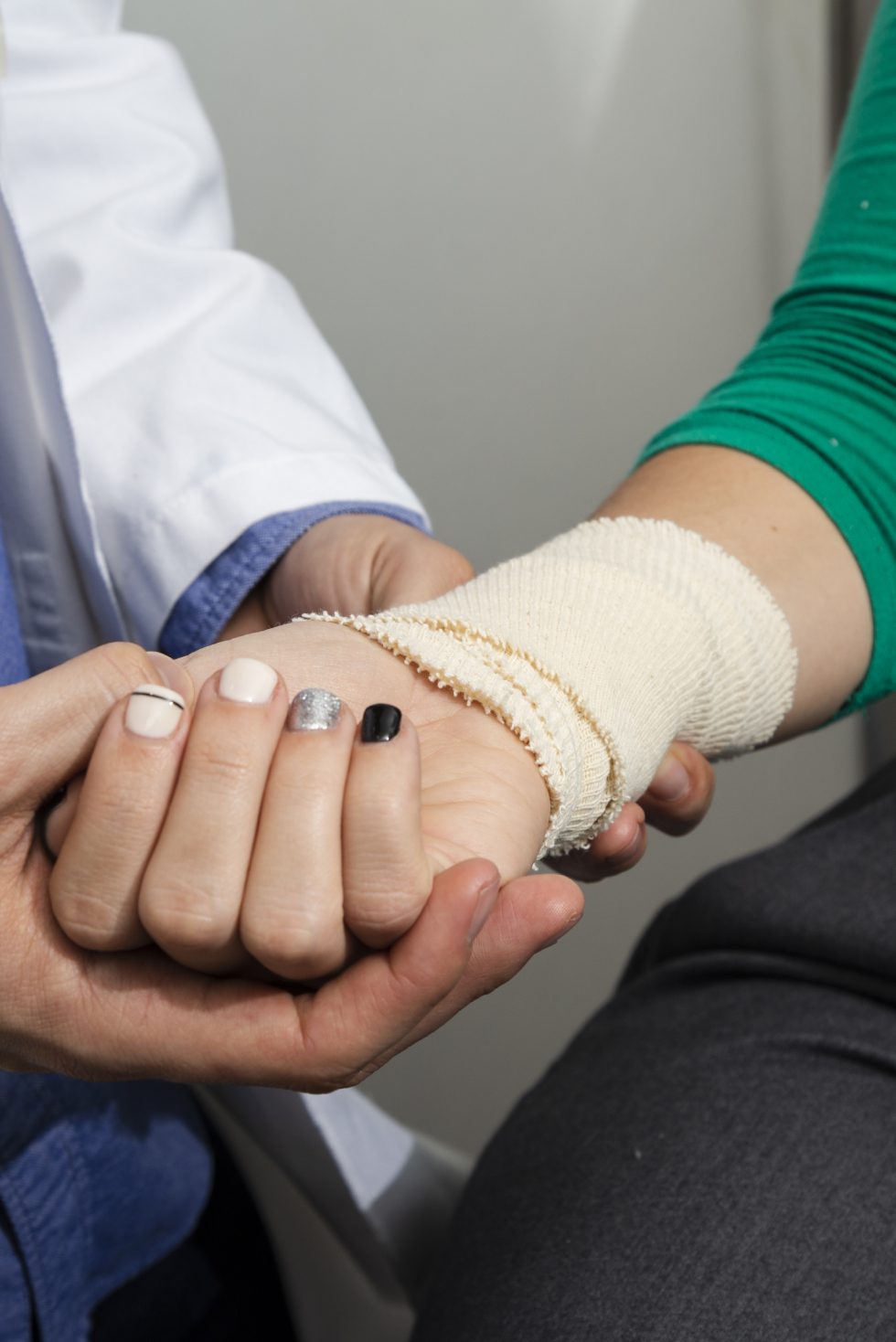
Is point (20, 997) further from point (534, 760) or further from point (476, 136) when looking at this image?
point (476, 136)

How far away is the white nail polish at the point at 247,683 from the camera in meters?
0.37

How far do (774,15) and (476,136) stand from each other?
0.38 meters

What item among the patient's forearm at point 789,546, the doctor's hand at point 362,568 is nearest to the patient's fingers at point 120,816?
the doctor's hand at point 362,568

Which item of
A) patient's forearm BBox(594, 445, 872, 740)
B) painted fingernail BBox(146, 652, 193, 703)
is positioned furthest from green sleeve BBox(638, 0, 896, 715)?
painted fingernail BBox(146, 652, 193, 703)

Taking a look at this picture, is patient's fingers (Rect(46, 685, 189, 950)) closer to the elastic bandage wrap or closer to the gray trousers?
the elastic bandage wrap

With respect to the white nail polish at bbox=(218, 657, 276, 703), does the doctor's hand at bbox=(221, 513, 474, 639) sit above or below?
below

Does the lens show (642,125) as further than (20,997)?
Yes

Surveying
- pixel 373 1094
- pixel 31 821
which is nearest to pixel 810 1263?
pixel 31 821

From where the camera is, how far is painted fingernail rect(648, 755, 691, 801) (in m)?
0.59

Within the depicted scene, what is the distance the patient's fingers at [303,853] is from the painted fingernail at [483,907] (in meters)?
0.04

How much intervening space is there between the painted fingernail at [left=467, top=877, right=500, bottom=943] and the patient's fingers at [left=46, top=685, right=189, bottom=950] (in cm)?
11

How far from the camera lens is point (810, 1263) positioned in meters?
0.46

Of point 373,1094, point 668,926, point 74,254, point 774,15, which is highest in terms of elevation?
point 774,15

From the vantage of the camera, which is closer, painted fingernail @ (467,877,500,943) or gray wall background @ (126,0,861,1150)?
painted fingernail @ (467,877,500,943)
